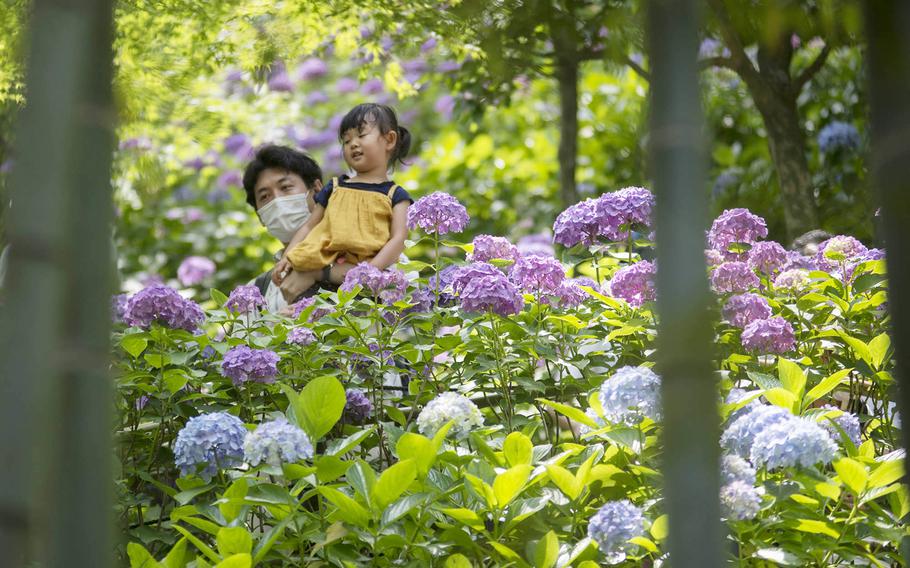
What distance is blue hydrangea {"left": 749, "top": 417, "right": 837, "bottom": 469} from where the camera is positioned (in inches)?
69.1

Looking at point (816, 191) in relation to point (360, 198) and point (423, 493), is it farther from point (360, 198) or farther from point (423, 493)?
point (423, 493)

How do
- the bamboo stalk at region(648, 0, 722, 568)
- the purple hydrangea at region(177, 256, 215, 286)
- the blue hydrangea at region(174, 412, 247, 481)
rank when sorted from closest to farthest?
the bamboo stalk at region(648, 0, 722, 568) → the blue hydrangea at region(174, 412, 247, 481) → the purple hydrangea at region(177, 256, 215, 286)

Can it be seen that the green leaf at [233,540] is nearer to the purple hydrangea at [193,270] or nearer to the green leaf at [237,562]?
the green leaf at [237,562]


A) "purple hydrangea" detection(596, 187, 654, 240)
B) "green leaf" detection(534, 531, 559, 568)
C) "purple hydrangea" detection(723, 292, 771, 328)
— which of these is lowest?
"green leaf" detection(534, 531, 559, 568)

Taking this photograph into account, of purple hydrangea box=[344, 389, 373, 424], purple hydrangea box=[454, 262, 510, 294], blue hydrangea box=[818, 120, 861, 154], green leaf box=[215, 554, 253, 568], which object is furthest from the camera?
blue hydrangea box=[818, 120, 861, 154]

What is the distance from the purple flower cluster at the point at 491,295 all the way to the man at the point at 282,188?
1.42m

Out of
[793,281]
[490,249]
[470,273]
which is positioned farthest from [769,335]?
[490,249]

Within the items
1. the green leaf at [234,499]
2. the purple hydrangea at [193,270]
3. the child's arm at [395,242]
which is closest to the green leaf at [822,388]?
the green leaf at [234,499]

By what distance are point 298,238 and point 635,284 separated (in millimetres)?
1435

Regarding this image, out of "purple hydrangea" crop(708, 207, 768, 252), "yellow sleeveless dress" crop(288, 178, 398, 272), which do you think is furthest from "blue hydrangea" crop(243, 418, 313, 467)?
"yellow sleeveless dress" crop(288, 178, 398, 272)

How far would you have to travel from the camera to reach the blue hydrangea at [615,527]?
5.71 feet

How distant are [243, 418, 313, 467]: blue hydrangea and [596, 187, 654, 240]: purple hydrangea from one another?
971 millimetres

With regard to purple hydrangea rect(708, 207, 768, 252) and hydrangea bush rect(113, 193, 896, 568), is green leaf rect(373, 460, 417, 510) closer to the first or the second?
hydrangea bush rect(113, 193, 896, 568)

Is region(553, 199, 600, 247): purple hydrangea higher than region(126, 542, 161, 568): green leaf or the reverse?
higher
